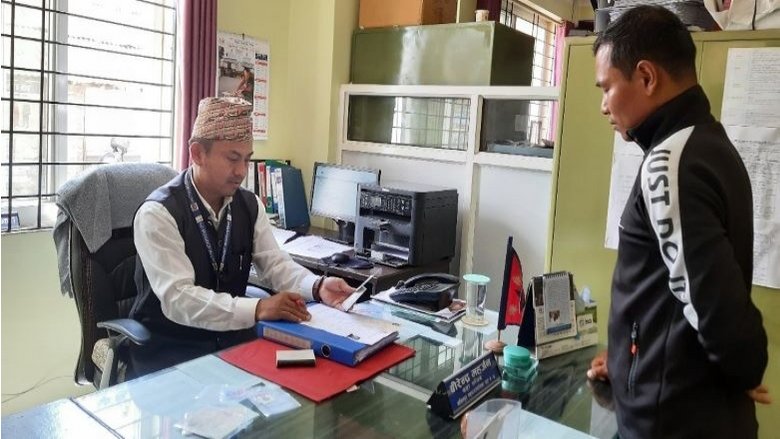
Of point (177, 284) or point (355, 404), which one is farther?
point (177, 284)

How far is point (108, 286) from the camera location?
1.98m

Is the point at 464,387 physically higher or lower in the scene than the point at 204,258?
lower

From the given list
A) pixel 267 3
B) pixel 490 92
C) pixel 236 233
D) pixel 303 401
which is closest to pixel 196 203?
pixel 236 233

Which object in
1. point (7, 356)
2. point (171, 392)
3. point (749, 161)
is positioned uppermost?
point (749, 161)

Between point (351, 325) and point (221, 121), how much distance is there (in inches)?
29.9

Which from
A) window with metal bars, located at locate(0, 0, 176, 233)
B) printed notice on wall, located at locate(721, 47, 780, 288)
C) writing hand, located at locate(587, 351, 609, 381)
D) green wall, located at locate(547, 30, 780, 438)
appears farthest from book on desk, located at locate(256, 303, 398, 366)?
window with metal bars, located at locate(0, 0, 176, 233)

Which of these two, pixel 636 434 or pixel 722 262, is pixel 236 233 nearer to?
pixel 636 434

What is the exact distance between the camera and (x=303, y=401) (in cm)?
122

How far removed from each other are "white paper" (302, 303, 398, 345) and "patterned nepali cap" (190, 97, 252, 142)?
1.95 ft

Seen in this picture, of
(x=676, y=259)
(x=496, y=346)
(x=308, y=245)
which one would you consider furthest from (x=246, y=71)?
(x=676, y=259)

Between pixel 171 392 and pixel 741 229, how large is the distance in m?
1.11

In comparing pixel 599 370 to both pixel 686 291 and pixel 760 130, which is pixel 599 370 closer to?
pixel 686 291

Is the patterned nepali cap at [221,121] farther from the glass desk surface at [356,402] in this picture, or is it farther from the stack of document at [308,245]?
the stack of document at [308,245]

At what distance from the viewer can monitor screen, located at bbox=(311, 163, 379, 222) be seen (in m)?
3.05
